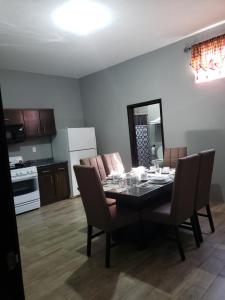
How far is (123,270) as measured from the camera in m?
2.37

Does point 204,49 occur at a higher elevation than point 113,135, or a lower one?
higher

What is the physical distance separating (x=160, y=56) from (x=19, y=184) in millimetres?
3594

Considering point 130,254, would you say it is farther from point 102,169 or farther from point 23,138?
point 23,138

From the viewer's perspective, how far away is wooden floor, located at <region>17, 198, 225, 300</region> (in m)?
2.04

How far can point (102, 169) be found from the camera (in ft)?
12.3

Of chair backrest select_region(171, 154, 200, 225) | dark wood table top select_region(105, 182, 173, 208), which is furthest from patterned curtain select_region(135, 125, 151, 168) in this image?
chair backrest select_region(171, 154, 200, 225)

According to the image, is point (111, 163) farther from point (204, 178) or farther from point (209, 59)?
point (209, 59)

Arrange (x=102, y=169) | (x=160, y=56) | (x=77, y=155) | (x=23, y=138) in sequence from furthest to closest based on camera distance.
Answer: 1. (x=77, y=155)
2. (x=23, y=138)
3. (x=160, y=56)
4. (x=102, y=169)

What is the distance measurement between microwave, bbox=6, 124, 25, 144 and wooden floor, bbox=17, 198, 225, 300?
2130mm

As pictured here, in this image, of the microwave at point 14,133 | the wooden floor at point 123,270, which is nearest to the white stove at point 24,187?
the microwave at point 14,133

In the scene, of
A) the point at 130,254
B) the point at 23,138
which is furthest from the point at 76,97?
the point at 130,254

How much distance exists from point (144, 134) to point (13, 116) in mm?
2970

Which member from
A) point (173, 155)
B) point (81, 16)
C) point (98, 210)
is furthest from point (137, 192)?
point (81, 16)

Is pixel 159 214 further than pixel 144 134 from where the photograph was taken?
No
